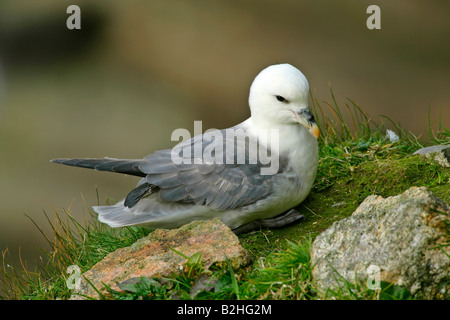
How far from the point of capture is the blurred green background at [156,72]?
709 cm

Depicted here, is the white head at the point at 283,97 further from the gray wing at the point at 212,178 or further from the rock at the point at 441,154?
the rock at the point at 441,154

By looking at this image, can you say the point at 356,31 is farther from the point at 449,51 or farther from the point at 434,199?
the point at 434,199

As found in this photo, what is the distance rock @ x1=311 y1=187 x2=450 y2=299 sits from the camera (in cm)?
286

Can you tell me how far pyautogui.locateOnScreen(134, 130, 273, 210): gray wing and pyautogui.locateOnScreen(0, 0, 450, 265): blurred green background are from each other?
127 inches

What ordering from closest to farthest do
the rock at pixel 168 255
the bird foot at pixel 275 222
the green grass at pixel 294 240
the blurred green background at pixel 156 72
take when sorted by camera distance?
1. the green grass at pixel 294 240
2. the rock at pixel 168 255
3. the bird foot at pixel 275 222
4. the blurred green background at pixel 156 72

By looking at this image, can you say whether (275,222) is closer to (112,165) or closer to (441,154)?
(112,165)

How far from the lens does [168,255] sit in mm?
3430

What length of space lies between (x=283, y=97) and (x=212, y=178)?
26.2 inches

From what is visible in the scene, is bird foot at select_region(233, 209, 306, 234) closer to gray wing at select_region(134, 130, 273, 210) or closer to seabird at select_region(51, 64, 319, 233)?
seabird at select_region(51, 64, 319, 233)

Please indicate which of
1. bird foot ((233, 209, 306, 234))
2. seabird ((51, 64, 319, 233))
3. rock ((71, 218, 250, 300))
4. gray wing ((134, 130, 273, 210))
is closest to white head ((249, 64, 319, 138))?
seabird ((51, 64, 319, 233))

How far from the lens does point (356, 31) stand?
735 cm

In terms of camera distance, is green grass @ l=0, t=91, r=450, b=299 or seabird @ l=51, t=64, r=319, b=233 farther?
seabird @ l=51, t=64, r=319, b=233

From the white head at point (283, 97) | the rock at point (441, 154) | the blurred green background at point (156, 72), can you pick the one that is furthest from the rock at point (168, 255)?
the blurred green background at point (156, 72)
